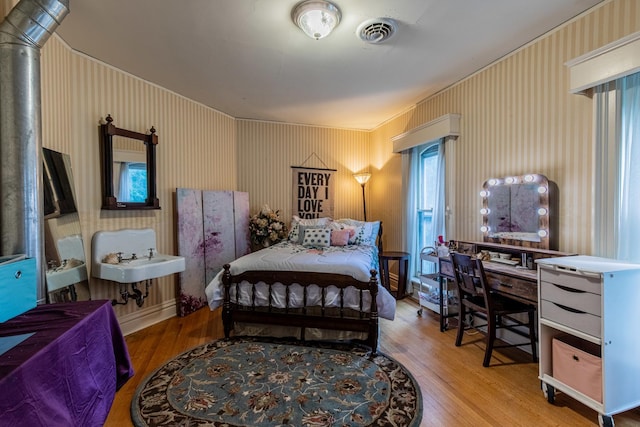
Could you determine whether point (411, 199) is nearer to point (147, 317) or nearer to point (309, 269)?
point (309, 269)

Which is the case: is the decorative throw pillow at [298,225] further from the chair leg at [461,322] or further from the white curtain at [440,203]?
the chair leg at [461,322]

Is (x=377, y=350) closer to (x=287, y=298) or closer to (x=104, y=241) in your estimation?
(x=287, y=298)

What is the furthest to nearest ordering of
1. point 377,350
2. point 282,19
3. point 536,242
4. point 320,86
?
point 320,86 → point 377,350 → point 536,242 → point 282,19

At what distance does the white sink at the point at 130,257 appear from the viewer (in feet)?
8.41

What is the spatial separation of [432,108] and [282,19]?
7.30 ft

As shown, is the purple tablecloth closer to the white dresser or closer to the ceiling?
the ceiling

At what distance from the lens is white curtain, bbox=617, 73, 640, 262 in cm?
183

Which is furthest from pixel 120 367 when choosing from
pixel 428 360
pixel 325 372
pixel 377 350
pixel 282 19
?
pixel 282 19

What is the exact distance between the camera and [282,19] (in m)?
2.09

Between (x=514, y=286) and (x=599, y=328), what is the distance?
598 millimetres

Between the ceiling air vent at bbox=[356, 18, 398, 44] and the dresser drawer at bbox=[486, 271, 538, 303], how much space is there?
2.04 m

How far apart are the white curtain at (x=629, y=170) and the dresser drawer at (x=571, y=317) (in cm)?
57

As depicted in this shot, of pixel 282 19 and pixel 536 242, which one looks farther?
pixel 536 242

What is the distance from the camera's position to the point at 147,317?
3184 mm
